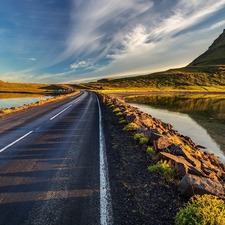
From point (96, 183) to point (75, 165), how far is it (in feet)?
4.18

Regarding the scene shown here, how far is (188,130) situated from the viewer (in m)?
13.8

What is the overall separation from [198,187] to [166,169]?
131cm


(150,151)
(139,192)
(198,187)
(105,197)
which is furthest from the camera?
(150,151)

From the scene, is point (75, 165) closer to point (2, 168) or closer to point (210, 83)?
point (2, 168)

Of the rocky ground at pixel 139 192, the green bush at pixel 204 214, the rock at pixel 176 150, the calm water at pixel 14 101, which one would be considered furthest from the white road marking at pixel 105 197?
the calm water at pixel 14 101

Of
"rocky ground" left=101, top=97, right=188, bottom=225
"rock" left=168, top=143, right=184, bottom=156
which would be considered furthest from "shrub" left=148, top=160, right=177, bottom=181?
"rock" left=168, top=143, right=184, bottom=156

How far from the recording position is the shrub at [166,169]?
4432 millimetres

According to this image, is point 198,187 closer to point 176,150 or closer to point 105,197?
point 105,197

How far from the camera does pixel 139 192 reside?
3.81m

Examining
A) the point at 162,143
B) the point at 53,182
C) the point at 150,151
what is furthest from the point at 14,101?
the point at 162,143

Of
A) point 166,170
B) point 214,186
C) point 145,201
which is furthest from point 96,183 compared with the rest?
point 214,186

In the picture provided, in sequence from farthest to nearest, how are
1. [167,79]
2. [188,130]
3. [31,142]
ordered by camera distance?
[167,79] < [188,130] < [31,142]

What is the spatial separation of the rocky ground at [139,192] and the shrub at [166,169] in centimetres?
15

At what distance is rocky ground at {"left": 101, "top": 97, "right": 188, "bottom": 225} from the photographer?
307 cm
